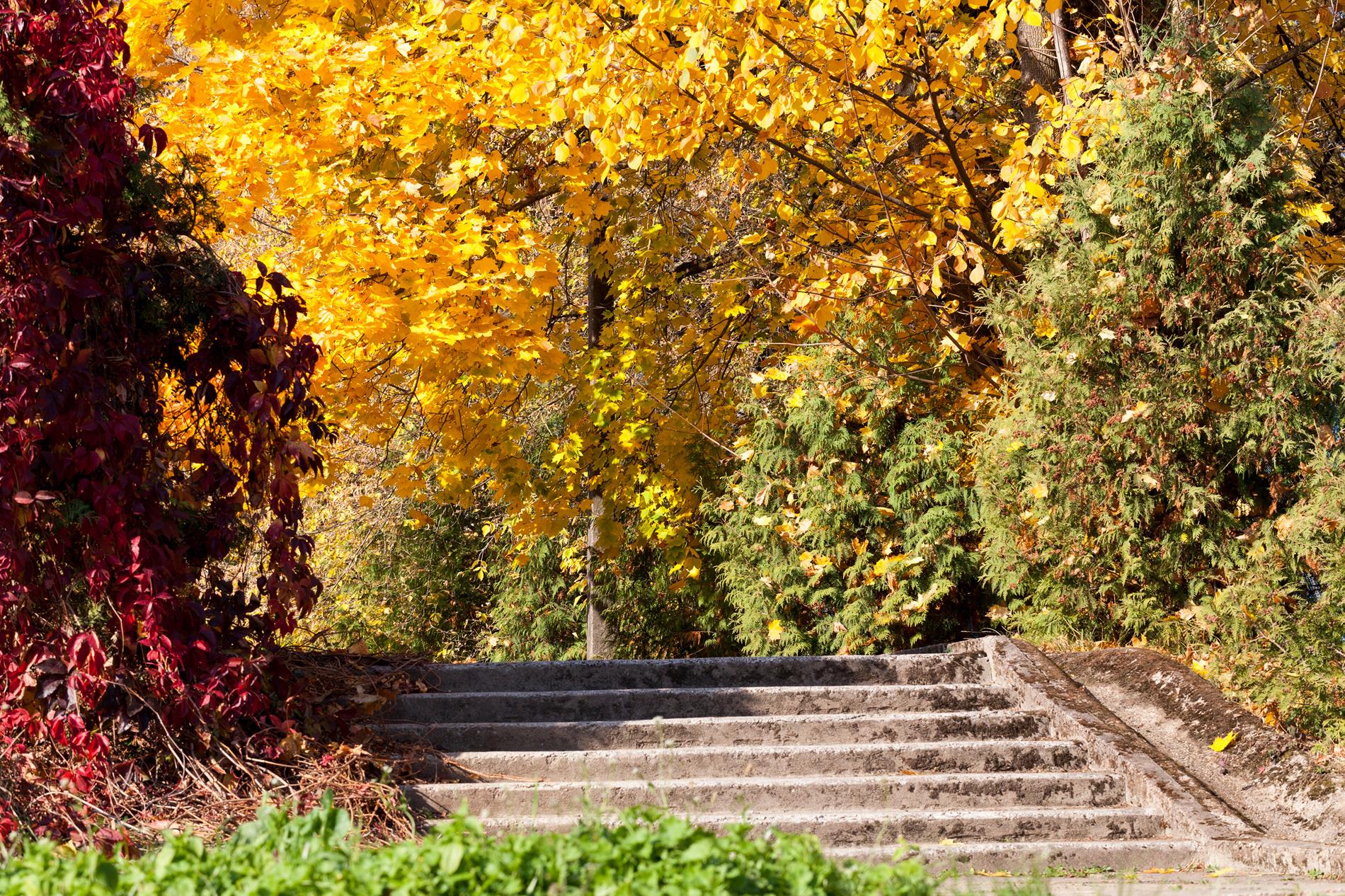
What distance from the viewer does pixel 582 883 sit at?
2.64 m

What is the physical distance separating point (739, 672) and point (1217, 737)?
2.22 meters

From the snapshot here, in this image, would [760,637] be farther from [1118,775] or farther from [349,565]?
[349,565]

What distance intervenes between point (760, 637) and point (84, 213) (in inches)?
228

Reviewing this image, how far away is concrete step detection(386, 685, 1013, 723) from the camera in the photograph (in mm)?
5645

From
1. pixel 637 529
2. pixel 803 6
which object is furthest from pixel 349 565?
pixel 803 6

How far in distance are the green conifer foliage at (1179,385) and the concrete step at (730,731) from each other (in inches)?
51.8

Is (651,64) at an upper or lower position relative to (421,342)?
upper

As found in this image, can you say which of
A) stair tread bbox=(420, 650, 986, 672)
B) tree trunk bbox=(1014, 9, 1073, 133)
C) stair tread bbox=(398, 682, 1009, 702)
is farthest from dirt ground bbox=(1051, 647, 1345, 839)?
tree trunk bbox=(1014, 9, 1073, 133)

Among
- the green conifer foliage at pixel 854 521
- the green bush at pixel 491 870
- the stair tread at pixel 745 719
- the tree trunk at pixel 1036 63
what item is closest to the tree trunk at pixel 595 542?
the green conifer foliage at pixel 854 521

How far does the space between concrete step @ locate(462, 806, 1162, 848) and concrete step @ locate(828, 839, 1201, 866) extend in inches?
3.7

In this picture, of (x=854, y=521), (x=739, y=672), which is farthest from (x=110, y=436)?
(x=854, y=521)

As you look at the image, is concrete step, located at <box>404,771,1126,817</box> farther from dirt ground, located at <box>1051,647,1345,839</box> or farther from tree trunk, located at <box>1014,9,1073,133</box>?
tree trunk, located at <box>1014,9,1073,133</box>

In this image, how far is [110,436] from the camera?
4.34m

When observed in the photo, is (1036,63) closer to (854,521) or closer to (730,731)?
(854,521)
